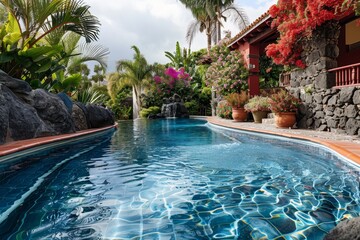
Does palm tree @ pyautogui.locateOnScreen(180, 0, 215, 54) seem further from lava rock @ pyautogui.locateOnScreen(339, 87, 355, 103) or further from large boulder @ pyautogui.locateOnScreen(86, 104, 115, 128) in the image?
lava rock @ pyautogui.locateOnScreen(339, 87, 355, 103)

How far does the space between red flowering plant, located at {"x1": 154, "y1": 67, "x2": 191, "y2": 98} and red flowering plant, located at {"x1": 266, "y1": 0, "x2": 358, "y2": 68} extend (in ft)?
51.3

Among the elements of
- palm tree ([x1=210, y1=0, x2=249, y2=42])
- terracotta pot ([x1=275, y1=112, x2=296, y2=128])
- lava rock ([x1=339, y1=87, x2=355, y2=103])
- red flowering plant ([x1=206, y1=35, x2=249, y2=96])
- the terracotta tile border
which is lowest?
the terracotta tile border

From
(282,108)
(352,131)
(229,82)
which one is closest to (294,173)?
(352,131)

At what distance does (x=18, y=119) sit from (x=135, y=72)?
20490 mm

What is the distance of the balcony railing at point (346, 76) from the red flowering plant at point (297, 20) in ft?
4.30

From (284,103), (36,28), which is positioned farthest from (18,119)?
(284,103)

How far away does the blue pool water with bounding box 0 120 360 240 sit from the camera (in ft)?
8.09

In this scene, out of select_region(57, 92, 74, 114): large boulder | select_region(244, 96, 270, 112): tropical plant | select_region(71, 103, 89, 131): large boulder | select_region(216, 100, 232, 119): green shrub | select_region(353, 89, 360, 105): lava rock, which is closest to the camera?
select_region(353, 89, 360, 105): lava rock

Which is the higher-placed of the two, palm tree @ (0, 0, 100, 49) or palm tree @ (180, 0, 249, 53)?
palm tree @ (180, 0, 249, 53)

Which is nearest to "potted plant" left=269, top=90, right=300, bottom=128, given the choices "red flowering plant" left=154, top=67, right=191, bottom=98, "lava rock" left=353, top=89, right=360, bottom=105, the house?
the house

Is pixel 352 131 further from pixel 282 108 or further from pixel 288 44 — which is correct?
pixel 288 44

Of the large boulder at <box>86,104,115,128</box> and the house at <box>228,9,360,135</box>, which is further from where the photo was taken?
the large boulder at <box>86,104,115,128</box>

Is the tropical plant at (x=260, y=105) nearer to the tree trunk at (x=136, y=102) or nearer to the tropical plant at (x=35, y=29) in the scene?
Result: the tropical plant at (x=35, y=29)

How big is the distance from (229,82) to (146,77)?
13606 millimetres
